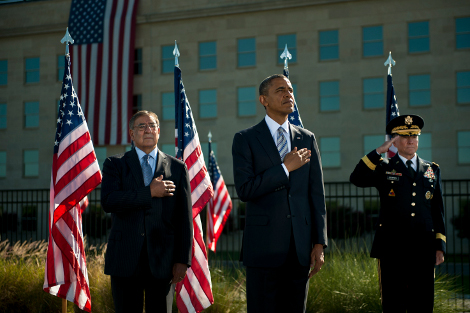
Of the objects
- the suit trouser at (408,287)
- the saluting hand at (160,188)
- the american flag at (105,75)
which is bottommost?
the suit trouser at (408,287)

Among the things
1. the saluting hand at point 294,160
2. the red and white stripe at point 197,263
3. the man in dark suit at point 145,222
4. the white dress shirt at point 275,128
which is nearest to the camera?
the saluting hand at point 294,160

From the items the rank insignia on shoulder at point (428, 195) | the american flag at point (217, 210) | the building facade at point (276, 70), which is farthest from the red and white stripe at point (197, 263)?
the building facade at point (276, 70)

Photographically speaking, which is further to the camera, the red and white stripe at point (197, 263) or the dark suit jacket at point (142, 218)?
the red and white stripe at point (197, 263)

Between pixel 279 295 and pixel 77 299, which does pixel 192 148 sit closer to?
pixel 77 299

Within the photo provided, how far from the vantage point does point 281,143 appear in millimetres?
3857

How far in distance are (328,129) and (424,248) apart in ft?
82.5

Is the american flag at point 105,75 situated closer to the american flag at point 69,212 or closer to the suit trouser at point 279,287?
the american flag at point 69,212

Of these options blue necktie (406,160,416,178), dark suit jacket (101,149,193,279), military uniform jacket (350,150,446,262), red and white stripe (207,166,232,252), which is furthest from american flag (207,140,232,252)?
dark suit jacket (101,149,193,279)

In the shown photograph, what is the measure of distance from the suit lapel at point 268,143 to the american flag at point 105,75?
27.0 meters

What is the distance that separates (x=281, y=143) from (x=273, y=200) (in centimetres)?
46

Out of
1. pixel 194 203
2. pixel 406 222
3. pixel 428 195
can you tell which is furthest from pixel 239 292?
pixel 428 195

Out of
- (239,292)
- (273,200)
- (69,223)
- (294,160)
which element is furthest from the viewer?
(239,292)

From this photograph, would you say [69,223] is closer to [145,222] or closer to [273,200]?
A: [145,222]

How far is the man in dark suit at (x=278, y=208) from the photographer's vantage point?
356 cm
